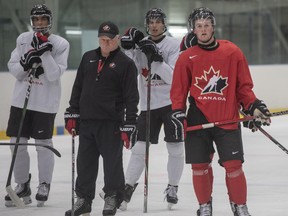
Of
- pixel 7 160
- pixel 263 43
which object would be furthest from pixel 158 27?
pixel 263 43

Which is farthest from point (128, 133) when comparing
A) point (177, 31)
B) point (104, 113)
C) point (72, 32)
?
point (177, 31)

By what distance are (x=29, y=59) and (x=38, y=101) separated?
0.96 feet

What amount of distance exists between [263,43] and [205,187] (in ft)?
34.6

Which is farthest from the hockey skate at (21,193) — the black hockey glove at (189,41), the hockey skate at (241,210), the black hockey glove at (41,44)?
the hockey skate at (241,210)

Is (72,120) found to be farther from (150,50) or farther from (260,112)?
(260,112)

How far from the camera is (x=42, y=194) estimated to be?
5.93 m

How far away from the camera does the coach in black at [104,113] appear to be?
5.20 metres

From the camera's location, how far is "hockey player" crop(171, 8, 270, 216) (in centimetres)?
490

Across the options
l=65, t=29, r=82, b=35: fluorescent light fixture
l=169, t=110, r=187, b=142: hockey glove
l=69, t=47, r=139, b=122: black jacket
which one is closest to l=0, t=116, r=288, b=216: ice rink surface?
l=69, t=47, r=139, b=122: black jacket

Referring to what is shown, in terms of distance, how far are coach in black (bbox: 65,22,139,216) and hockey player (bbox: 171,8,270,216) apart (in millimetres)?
358

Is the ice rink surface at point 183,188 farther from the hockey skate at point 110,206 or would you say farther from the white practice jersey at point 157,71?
the white practice jersey at point 157,71

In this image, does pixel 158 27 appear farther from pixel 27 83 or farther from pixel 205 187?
pixel 205 187

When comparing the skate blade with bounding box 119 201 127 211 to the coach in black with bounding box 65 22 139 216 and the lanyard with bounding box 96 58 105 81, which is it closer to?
the coach in black with bounding box 65 22 139 216

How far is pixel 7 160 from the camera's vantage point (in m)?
8.62
